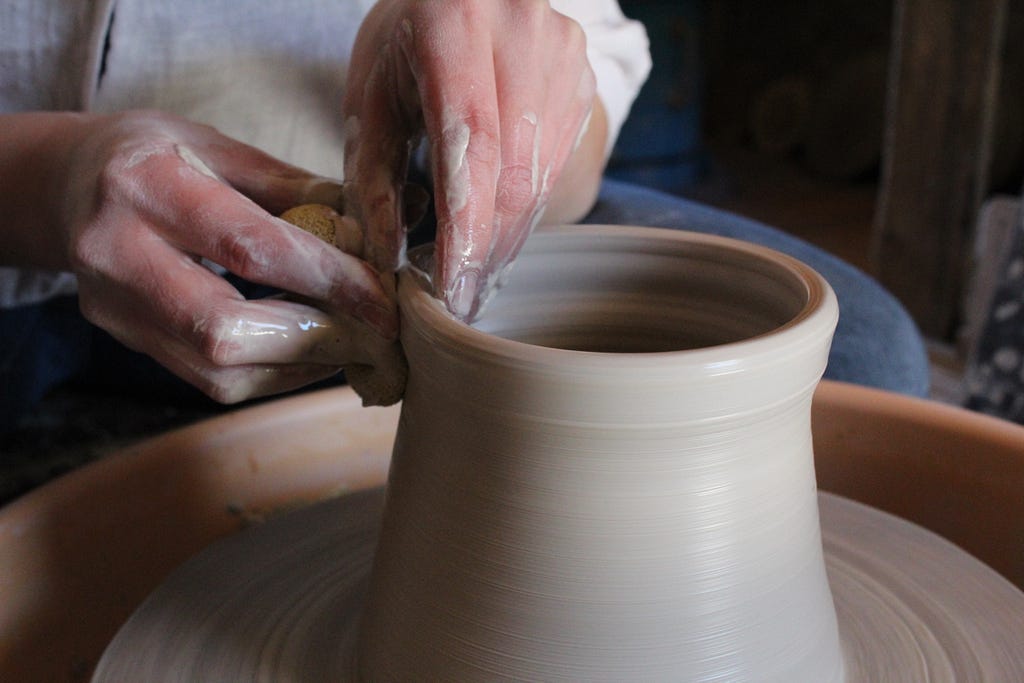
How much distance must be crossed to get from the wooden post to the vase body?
2.36 metres

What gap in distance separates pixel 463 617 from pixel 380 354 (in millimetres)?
177

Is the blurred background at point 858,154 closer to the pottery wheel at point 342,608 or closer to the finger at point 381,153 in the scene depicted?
the pottery wheel at point 342,608

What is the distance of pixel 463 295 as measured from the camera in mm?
644

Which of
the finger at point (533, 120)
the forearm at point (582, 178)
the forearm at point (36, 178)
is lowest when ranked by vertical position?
the forearm at point (582, 178)

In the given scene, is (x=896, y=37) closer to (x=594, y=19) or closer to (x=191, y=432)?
(x=594, y=19)

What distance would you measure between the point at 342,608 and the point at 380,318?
227mm

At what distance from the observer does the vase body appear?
55cm

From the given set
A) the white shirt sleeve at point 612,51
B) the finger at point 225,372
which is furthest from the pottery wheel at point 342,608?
the white shirt sleeve at point 612,51

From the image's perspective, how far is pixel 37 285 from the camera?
43.5 inches

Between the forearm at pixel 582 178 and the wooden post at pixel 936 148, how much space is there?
70.7 inches

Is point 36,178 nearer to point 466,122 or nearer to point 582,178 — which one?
point 466,122

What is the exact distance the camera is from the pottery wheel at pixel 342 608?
0.70 meters

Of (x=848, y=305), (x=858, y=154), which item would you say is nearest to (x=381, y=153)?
(x=848, y=305)

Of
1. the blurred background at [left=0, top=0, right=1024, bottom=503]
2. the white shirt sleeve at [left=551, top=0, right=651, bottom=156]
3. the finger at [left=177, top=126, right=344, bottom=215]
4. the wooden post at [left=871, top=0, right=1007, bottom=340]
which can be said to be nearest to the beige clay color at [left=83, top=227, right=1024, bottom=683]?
the finger at [left=177, top=126, right=344, bottom=215]
